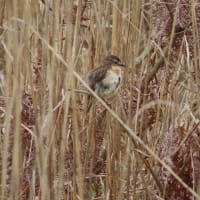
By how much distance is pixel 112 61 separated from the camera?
1604mm

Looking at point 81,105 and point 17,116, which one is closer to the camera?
point 17,116

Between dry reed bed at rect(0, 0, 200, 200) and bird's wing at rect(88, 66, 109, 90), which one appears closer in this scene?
dry reed bed at rect(0, 0, 200, 200)

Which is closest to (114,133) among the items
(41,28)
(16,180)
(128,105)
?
(128,105)

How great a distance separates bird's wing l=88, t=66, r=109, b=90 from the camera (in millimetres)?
1626

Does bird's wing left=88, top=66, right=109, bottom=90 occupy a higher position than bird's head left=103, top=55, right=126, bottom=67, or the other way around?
bird's head left=103, top=55, right=126, bottom=67

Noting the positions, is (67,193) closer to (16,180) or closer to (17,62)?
(16,180)

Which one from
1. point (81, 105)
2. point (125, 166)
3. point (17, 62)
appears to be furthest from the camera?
point (81, 105)

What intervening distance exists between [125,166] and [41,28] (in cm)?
46

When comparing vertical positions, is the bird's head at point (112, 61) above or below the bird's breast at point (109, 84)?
above

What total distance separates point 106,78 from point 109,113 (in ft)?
0.34

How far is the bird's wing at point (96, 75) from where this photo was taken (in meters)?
1.63

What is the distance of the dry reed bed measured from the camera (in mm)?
1438

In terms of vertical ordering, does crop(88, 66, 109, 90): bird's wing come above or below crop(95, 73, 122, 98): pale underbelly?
above

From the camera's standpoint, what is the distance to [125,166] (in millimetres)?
1647
